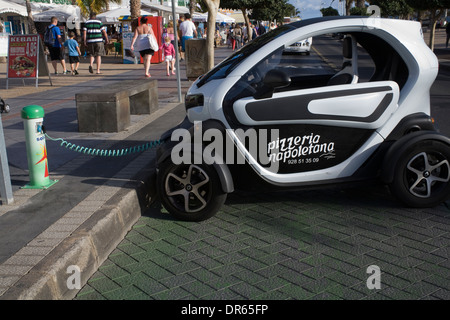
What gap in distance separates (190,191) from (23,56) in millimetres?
11314

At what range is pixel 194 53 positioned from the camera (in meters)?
15.5

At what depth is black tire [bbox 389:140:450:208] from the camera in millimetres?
4762

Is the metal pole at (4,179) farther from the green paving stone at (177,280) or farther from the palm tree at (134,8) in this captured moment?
the palm tree at (134,8)

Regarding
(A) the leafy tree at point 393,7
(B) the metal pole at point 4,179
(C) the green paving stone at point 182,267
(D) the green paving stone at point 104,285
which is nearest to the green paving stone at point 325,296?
(C) the green paving stone at point 182,267

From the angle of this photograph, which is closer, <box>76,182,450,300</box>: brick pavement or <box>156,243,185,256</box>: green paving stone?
<box>76,182,450,300</box>: brick pavement

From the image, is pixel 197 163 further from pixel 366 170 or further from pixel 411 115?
pixel 411 115

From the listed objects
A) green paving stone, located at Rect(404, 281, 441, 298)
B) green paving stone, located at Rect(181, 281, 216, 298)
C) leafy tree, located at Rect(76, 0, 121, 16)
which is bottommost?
green paving stone, located at Rect(404, 281, 441, 298)

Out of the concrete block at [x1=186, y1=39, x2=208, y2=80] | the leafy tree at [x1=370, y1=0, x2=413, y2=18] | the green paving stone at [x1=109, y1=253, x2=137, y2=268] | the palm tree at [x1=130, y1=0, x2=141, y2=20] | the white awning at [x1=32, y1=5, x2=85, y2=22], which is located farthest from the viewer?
the leafy tree at [x1=370, y1=0, x2=413, y2=18]

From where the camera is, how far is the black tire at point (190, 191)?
4.64 meters

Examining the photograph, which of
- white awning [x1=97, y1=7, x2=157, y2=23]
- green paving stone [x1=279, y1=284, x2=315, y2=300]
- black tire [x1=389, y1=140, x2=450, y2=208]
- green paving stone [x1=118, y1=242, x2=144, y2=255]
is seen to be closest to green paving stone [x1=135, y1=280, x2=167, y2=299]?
green paving stone [x1=118, y1=242, x2=144, y2=255]

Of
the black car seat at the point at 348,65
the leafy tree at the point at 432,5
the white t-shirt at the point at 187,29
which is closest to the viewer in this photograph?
the black car seat at the point at 348,65

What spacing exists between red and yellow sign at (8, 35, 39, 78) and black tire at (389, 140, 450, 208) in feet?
38.8

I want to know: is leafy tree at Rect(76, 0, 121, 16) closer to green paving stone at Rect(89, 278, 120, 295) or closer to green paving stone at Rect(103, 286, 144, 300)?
green paving stone at Rect(89, 278, 120, 295)

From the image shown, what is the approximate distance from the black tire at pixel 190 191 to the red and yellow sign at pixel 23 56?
10788 millimetres
